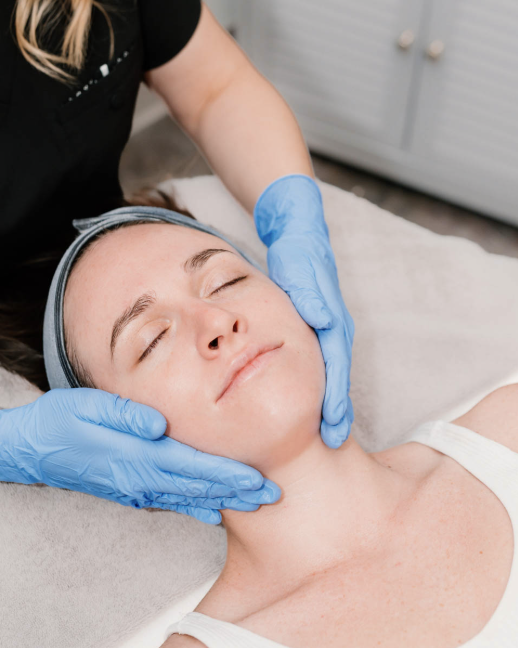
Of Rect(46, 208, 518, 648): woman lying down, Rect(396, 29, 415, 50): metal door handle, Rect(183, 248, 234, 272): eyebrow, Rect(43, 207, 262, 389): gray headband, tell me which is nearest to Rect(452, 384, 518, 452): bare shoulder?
Rect(46, 208, 518, 648): woman lying down

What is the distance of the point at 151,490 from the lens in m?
1.05

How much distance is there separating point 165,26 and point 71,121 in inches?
Result: 12.4

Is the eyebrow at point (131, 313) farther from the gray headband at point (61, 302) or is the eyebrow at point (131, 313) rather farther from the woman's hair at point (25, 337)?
the woman's hair at point (25, 337)

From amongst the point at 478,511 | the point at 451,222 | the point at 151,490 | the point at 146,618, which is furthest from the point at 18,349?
the point at 451,222

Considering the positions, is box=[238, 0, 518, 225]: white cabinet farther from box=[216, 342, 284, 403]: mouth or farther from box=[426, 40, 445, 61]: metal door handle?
box=[216, 342, 284, 403]: mouth

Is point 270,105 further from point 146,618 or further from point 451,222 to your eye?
point 451,222

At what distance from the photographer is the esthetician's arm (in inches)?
50.1

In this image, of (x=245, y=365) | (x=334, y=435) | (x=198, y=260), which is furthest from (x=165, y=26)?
(x=334, y=435)

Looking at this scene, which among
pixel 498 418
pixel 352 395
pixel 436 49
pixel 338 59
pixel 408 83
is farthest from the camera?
pixel 338 59

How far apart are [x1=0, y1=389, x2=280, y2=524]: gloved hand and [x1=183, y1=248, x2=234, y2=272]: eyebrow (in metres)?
0.25

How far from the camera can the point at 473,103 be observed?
7.57 ft

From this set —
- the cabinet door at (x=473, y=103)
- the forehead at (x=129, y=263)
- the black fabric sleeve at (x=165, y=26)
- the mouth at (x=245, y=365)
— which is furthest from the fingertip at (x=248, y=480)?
the cabinet door at (x=473, y=103)

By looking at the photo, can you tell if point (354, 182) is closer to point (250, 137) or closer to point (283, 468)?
point (250, 137)

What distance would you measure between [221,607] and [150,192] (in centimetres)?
110
